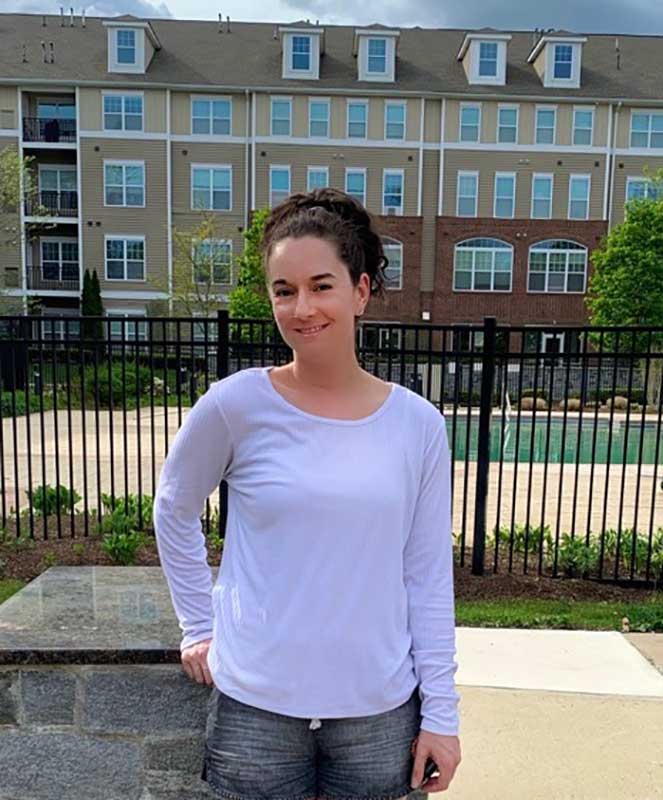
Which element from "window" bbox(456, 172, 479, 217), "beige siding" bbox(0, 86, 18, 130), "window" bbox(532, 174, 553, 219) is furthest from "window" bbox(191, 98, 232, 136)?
"window" bbox(532, 174, 553, 219)

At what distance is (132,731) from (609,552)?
4.37m

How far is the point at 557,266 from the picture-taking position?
97.4 ft

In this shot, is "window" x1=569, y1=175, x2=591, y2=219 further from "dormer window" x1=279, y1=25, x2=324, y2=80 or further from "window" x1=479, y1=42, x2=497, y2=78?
"dormer window" x1=279, y1=25, x2=324, y2=80

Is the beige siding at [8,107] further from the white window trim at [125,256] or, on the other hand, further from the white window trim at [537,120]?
the white window trim at [537,120]

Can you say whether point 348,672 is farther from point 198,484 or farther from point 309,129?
point 309,129

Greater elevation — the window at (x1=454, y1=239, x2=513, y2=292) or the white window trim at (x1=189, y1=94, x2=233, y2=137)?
the white window trim at (x1=189, y1=94, x2=233, y2=137)

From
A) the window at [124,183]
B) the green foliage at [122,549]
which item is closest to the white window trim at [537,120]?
the window at [124,183]

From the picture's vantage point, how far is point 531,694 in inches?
118

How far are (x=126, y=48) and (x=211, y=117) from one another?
4.48 m

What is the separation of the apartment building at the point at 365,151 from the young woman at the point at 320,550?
27.5 metres

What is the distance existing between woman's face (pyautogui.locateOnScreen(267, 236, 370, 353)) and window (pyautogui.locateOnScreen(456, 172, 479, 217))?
29.5 metres

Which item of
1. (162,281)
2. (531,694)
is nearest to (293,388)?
(531,694)

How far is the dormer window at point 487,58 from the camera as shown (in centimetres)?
2911

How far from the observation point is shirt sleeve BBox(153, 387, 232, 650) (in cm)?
140
